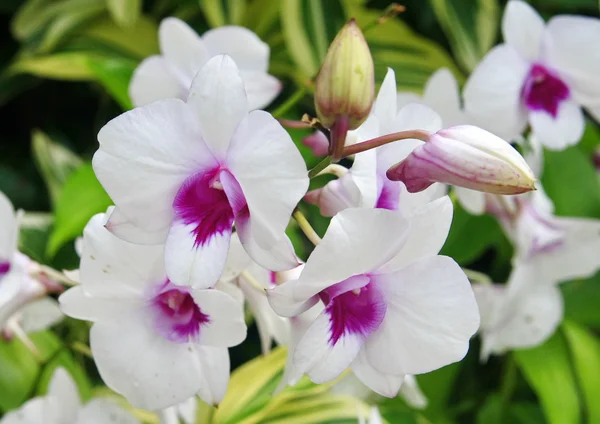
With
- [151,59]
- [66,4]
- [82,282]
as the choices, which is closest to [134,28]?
[66,4]

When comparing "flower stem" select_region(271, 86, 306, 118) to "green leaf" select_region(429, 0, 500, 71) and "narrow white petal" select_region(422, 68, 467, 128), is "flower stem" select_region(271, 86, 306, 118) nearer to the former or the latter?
"narrow white petal" select_region(422, 68, 467, 128)

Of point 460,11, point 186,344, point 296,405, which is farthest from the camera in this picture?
point 460,11

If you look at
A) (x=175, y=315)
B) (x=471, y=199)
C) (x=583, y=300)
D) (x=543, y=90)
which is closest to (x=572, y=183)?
(x=583, y=300)

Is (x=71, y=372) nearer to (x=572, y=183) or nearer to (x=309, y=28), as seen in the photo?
(x=309, y=28)

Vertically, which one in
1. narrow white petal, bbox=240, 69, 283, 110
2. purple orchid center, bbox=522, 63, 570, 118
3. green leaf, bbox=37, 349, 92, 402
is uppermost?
narrow white petal, bbox=240, 69, 283, 110

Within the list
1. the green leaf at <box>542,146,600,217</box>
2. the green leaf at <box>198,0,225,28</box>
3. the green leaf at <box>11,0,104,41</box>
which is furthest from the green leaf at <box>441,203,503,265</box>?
the green leaf at <box>11,0,104,41</box>

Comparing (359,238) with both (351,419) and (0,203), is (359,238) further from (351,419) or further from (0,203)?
(351,419)

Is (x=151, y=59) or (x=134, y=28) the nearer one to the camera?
(x=151, y=59)
